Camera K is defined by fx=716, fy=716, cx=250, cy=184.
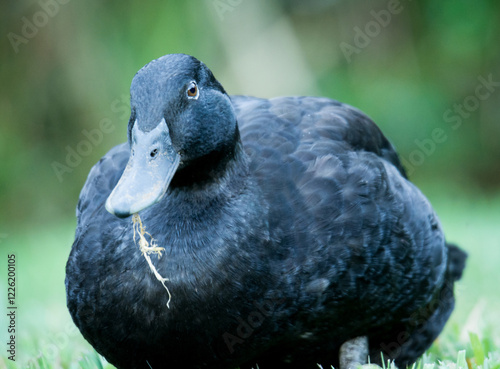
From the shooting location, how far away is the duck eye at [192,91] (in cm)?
324

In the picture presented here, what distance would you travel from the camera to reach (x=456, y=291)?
225 inches

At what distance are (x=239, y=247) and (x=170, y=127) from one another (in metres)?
0.63

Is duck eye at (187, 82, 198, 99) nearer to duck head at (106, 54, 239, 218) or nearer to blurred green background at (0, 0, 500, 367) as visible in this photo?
duck head at (106, 54, 239, 218)

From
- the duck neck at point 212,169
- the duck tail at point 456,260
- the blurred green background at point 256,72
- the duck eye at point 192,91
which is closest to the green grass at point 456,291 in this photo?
the duck tail at point 456,260

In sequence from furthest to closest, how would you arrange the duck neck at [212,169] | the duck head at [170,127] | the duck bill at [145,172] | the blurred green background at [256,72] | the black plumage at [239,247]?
the blurred green background at [256,72] < the duck neck at [212,169] < the black plumage at [239,247] < the duck head at [170,127] < the duck bill at [145,172]

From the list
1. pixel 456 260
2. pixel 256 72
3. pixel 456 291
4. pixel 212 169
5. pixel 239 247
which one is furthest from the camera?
pixel 256 72

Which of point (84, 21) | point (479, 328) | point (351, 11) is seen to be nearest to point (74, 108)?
point (84, 21)

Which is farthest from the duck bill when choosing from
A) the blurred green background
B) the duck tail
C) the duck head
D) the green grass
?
the blurred green background

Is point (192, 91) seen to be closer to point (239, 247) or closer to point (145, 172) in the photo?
point (145, 172)

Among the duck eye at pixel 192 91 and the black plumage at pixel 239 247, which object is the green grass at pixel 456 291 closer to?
the black plumage at pixel 239 247

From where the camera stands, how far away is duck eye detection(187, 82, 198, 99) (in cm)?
324

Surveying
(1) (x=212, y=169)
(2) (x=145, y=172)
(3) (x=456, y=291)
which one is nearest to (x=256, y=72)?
(3) (x=456, y=291)

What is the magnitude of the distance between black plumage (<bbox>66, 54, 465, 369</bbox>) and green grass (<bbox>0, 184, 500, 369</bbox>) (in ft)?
1.47

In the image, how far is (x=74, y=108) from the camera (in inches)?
434
